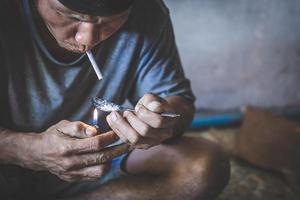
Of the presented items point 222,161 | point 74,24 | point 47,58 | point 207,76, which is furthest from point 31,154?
point 207,76

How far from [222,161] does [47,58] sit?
3.41 ft

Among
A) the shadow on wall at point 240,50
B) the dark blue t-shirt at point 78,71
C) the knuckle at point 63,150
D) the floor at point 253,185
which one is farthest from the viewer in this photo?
the shadow on wall at point 240,50

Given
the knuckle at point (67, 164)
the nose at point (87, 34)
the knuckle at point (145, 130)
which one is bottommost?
the knuckle at point (67, 164)

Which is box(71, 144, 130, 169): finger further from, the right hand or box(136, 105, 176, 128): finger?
box(136, 105, 176, 128): finger

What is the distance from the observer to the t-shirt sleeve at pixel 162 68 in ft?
7.39

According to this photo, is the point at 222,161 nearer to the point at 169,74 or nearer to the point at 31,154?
the point at 169,74

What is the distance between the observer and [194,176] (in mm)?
2135

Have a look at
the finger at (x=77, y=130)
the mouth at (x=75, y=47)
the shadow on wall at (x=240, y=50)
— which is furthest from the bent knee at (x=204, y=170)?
the shadow on wall at (x=240, y=50)

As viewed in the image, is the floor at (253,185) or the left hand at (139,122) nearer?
the left hand at (139,122)

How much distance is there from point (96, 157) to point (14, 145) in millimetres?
388

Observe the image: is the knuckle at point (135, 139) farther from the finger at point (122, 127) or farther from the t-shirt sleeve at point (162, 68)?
the t-shirt sleeve at point (162, 68)

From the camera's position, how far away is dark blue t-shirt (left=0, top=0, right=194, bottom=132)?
1.94 m

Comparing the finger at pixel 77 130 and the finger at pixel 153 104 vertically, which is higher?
the finger at pixel 153 104

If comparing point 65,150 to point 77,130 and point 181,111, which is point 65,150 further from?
point 181,111
